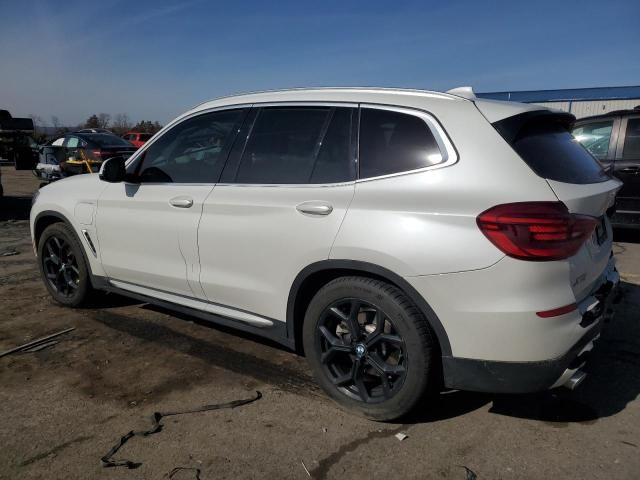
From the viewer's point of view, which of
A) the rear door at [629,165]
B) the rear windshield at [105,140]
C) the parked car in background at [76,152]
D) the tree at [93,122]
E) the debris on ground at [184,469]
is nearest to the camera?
the debris on ground at [184,469]

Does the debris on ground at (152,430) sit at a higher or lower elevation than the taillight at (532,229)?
lower

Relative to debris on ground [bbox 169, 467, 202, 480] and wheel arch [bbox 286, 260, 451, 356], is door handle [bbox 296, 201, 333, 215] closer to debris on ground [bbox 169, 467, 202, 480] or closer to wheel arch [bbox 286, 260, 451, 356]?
wheel arch [bbox 286, 260, 451, 356]

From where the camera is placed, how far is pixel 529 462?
250cm

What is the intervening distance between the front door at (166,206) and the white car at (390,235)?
16mm

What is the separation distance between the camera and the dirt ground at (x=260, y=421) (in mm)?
2490

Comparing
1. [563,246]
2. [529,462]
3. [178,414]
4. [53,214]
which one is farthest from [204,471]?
[53,214]

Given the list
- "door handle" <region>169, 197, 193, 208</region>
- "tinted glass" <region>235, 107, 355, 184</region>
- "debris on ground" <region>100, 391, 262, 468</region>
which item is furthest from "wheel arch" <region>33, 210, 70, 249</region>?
"debris on ground" <region>100, 391, 262, 468</region>

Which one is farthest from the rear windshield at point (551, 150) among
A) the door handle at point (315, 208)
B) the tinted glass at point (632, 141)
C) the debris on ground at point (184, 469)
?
the tinted glass at point (632, 141)

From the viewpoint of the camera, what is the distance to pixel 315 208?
2852mm

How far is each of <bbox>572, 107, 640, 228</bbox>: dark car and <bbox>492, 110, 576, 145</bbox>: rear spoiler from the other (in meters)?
4.50

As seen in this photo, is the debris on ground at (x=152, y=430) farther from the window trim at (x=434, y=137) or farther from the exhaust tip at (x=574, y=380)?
the exhaust tip at (x=574, y=380)

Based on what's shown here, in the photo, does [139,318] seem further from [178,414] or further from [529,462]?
[529,462]

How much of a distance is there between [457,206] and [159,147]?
96.2 inches

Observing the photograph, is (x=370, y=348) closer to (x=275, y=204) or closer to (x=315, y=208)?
(x=315, y=208)
